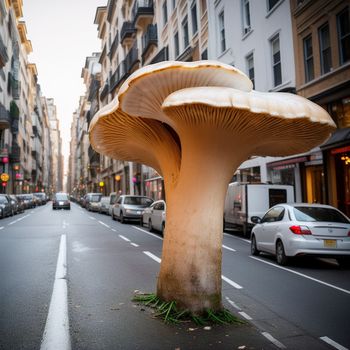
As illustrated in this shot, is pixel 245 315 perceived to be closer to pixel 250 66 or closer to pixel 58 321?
pixel 58 321

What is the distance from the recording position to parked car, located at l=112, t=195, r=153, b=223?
959 inches

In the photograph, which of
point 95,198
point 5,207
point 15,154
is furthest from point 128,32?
point 15,154

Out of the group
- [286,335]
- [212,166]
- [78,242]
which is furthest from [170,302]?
[78,242]

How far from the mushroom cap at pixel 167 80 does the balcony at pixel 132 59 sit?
40057 millimetres

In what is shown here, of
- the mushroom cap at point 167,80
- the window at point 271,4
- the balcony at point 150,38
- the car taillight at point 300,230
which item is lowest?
the car taillight at point 300,230

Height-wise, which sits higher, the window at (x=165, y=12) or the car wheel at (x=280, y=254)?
the window at (x=165, y=12)

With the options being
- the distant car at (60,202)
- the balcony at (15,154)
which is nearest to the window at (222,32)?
the distant car at (60,202)

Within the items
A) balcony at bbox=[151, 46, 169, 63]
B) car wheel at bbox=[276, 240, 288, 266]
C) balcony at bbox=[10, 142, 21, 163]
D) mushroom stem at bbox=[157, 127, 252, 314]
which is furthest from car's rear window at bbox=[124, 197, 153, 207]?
balcony at bbox=[10, 142, 21, 163]

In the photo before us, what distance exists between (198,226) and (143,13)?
128 feet

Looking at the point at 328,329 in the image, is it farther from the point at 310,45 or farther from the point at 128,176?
the point at 128,176

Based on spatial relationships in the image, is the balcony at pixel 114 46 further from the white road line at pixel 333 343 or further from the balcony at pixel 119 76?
the white road line at pixel 333 343

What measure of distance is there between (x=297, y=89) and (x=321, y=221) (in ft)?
37.5

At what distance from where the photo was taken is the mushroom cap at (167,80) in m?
4.24

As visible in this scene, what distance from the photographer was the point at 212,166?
4992mm
